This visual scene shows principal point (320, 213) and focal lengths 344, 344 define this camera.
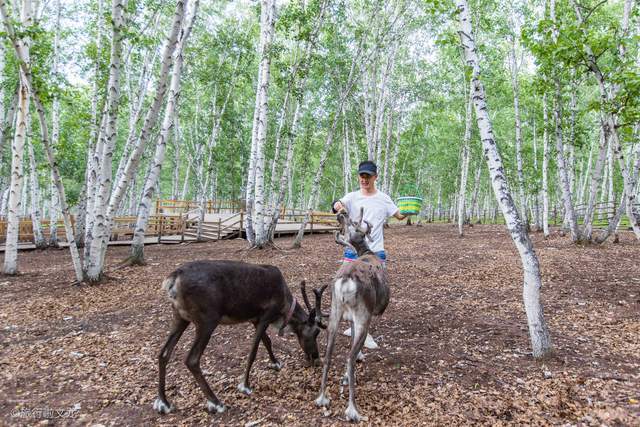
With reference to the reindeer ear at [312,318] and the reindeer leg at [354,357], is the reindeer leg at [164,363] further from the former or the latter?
the reindeer leg at [354,357]

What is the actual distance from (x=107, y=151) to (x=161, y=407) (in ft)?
22.0

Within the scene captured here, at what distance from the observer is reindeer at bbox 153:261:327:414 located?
11.1 ft

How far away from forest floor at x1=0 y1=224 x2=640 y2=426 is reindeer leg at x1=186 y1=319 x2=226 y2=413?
0.10 meters

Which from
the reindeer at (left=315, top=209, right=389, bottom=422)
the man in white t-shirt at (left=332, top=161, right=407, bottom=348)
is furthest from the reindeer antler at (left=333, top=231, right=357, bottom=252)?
the reindeer at (left=315, top=209, right=389, bottom=422)

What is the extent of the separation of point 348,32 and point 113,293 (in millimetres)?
18931

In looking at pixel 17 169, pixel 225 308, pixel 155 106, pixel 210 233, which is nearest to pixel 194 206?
pixel 210 233

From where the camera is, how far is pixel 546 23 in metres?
6.52

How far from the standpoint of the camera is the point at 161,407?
3459 mm

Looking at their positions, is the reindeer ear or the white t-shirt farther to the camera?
the white t-shirt

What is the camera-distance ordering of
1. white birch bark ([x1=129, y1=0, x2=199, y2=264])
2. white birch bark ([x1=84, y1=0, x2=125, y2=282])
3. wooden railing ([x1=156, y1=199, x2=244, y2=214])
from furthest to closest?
wooden railing ([x1=156, y1=199, x2=244, y2=214])
white birch bark ([x1=129, y1=0, x2=199, y2=264])
white birch bark ([x1=84, y1=0, x2=125, y2=282])

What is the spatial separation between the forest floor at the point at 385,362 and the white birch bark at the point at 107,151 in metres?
0.69

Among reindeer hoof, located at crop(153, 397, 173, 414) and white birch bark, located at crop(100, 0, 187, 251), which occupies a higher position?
white birch bark, located at crop(100, 0, 187, 251)

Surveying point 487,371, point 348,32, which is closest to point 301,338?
point 487,371

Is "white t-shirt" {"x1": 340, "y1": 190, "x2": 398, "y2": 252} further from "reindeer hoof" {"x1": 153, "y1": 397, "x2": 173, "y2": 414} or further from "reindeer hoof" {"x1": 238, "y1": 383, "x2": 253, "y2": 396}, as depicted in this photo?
"reindeer hoof" {"x1": 153, "y1": 397, "x2": 173, "y2": 414}
